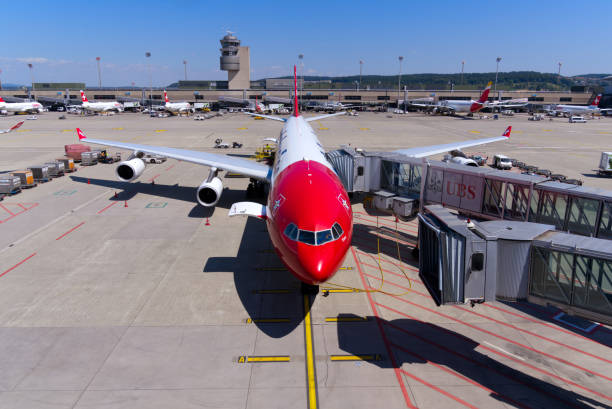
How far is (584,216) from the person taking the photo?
13.0 m

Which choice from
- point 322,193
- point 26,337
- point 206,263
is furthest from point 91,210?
point 322,193

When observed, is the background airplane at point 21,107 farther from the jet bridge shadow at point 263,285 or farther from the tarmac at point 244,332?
the jet bridge shadow at point 263,285

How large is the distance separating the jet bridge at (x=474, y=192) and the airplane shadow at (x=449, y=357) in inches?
219

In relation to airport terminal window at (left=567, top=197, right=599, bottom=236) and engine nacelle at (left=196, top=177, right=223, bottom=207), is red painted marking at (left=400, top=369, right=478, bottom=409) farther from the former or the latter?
engine nacelle at (left=196, top=177, right=223, bottom=207)

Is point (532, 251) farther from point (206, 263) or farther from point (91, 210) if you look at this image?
point (91, 210)

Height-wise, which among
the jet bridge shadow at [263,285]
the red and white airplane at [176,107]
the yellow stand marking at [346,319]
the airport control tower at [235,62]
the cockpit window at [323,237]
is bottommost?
the yellow stand marking at [346,319]

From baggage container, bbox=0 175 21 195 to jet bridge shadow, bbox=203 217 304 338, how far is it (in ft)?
65.7

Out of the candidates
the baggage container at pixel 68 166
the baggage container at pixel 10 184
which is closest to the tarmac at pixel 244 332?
the baggage container at pixel 10 184

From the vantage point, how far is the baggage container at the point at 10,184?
1099 inches

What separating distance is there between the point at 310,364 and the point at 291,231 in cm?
407

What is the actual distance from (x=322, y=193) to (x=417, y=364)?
628 centimetres

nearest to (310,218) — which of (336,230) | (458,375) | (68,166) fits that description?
(336,230)

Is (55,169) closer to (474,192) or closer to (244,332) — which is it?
(244,332)

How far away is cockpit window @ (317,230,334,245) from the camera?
464 inches
